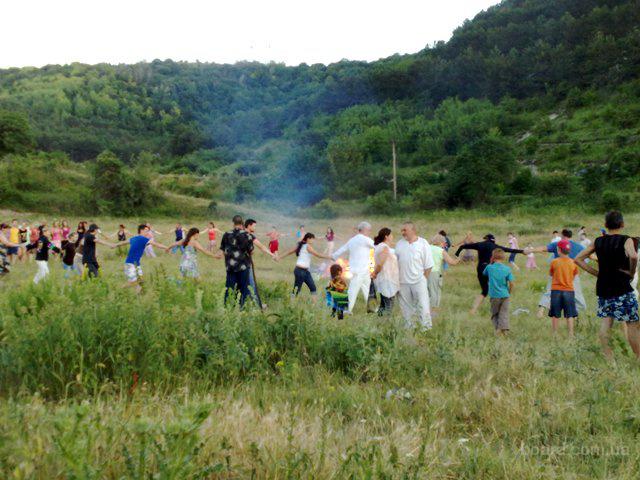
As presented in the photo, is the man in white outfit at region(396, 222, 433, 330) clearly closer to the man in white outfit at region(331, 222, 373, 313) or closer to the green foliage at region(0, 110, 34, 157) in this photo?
the man in white outfit at region(331, 222, 373, 313)

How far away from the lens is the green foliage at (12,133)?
6800cm

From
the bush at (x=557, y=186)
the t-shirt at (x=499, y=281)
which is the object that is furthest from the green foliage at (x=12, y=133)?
the t-shirt at (x=499, y=281)

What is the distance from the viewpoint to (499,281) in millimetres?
9406

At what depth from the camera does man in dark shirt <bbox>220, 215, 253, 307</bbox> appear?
9.77 m

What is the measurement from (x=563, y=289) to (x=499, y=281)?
1080mm

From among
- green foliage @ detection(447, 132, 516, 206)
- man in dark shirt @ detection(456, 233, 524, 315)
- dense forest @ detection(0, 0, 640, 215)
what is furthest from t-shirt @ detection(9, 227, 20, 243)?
green foliage @ detection(447, 132, 516, 206)

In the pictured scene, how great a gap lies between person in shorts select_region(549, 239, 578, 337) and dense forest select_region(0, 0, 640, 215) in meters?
37.6

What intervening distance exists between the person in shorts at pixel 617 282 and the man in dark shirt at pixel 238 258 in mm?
5152

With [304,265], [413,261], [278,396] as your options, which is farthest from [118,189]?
[278,396]

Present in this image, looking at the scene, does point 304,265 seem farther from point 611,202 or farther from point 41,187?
point 41,187

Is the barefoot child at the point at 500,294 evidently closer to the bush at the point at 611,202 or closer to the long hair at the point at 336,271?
the long hair at the point at 336,271

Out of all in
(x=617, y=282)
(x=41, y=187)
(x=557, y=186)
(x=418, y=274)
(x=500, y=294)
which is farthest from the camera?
(x=41, y=187)

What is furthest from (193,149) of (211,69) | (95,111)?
(211,69)

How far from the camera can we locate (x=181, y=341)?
523 cm
